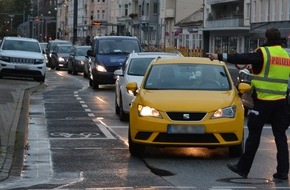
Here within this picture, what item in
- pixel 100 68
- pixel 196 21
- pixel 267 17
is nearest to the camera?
pixel 100 68

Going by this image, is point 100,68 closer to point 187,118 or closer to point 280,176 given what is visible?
point 187,118

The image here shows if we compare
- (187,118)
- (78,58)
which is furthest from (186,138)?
(78,58)

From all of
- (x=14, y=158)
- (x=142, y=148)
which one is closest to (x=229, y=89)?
(x=142, y=148)

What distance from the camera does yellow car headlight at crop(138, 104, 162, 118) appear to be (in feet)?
43.2

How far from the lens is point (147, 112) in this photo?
1327 centimetres

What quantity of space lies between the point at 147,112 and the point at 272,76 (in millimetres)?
2417

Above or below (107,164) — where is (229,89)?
above

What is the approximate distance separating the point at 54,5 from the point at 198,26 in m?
102

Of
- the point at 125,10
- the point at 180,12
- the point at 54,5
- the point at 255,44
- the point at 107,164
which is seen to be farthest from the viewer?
the point at 54,5

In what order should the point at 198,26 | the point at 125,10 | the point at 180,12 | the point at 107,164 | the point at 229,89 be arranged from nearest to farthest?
the point at 107,164 → the point at 229,89 → the point at 198,26 → the point at 180,12 → the point at 125,10

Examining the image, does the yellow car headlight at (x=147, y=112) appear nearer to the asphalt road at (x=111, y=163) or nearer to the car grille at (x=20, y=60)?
the asphalt road at (x=111, y=163)

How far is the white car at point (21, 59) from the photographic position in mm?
34750

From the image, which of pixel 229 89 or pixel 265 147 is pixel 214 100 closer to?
pixel 229 89

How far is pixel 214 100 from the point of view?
43.9ft
